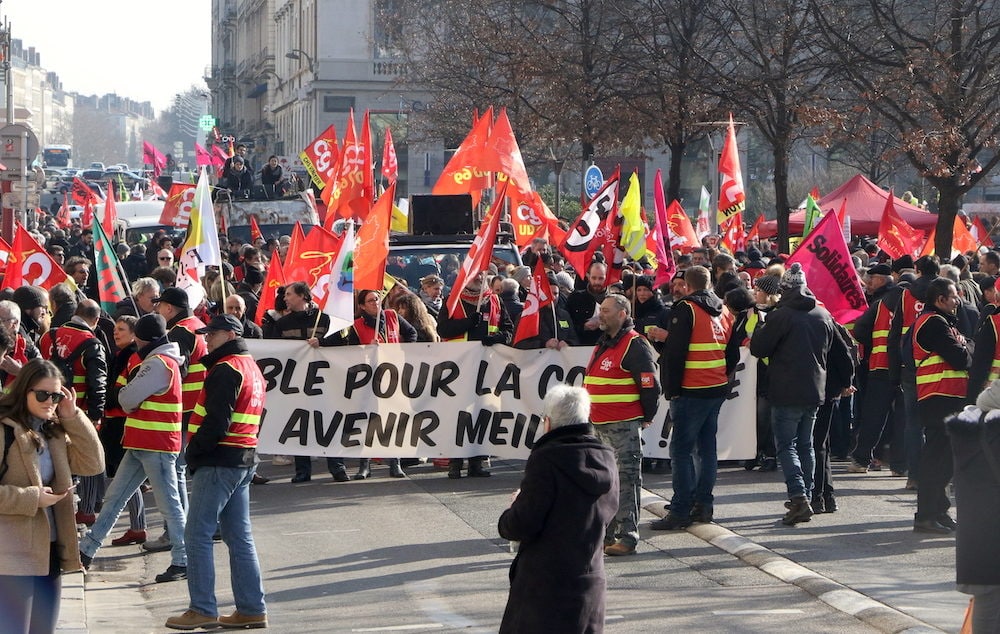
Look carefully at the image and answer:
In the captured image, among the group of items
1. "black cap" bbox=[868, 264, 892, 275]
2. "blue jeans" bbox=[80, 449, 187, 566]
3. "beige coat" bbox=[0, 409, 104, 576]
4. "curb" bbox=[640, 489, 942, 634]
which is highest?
"black cap" bbox=[868, 264, 892, 275]

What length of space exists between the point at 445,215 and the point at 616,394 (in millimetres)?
8942

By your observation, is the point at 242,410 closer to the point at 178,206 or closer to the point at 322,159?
the point at 322,159

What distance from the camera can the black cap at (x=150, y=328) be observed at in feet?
28.8

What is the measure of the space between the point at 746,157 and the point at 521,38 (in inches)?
968

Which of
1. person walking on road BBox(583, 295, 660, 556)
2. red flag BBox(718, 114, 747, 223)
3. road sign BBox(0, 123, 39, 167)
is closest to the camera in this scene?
person walking on road BBox(583, 295, 660, 556)

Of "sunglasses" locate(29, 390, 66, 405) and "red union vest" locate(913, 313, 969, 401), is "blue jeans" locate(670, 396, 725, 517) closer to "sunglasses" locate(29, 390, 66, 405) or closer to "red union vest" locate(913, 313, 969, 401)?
"red union vest" locate(913, 313, 969, 401)

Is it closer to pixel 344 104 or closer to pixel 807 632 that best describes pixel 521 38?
pixel 807 632

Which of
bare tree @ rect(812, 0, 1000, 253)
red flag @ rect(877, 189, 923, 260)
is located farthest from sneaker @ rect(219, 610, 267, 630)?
bare tree @ rect(812, 0, 1000, 253)

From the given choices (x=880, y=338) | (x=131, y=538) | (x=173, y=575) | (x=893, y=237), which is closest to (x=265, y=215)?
(x=893, y=237)

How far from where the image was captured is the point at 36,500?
5.98 m

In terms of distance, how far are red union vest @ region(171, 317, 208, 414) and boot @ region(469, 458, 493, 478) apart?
339cm

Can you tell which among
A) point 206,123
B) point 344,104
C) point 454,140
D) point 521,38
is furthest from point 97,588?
point 206,123

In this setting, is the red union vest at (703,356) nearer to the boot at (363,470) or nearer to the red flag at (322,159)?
the boot at (363,470)

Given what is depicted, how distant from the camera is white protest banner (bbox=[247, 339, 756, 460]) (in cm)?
1237
